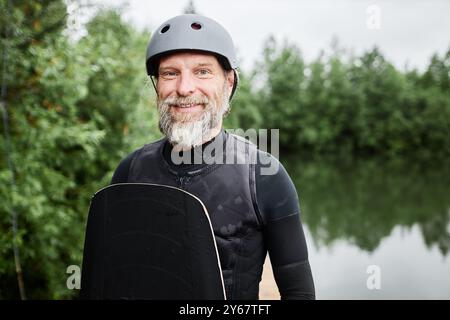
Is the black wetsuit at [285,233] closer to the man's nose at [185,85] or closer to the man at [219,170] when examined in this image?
the man at [219,170]

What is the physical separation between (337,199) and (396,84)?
35.8 meters

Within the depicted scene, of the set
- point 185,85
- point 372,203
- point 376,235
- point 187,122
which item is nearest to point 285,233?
point 187,122

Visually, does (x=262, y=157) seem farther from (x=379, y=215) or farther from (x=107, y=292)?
(x=379, y=215)

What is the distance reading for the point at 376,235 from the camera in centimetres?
1647

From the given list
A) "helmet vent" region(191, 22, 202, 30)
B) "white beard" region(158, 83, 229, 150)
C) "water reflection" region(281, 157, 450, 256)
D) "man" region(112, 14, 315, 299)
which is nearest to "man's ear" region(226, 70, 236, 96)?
"man" region(112, 14, 315, 299)

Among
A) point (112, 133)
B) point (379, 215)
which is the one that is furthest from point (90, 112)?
point (379, 215)

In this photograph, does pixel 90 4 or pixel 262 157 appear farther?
pixel 90 4

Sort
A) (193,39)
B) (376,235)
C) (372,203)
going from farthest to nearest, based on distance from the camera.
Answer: (372,203)
(376,235)
(193,39)

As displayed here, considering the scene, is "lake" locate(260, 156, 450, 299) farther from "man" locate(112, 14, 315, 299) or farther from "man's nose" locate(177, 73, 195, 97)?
"man's nose" locate(177, 73, 195, 97)

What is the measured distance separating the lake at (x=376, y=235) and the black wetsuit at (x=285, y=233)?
426cm

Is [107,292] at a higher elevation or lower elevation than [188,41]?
lower

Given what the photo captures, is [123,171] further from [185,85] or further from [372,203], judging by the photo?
[372,203]

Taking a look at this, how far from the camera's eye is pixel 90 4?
4.20 metres

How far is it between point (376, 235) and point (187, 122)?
1632 cm
